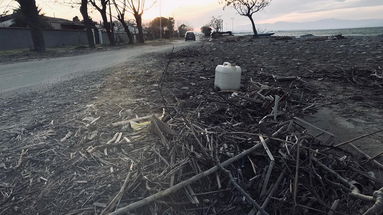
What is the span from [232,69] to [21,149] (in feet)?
12.5

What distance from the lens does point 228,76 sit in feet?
18.0

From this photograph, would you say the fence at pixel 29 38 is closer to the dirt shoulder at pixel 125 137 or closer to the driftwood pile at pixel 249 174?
the dirt shoulder at pixel 125 137

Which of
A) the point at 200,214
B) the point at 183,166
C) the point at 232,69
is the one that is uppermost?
the point at 232,69

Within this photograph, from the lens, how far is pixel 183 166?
2613 mm

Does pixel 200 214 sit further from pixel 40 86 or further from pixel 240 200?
pixel 40 86

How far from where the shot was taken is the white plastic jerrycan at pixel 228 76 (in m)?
5.45

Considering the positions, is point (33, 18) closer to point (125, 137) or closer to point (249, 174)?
point (125, 137)

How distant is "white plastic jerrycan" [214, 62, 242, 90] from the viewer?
545cm

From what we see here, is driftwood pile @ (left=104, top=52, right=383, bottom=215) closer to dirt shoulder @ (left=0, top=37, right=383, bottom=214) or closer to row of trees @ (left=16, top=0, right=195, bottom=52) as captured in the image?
dirt shoulder @ (left=0, top=37, right=383, bottom=214)

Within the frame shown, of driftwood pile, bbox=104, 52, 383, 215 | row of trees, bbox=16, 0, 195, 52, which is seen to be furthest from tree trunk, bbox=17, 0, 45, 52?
driftwood pile, bbox=104, 52, 383, 215

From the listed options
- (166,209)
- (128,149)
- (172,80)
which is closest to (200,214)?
(166,209)

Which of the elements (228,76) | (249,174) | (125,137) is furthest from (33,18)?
(249,174)

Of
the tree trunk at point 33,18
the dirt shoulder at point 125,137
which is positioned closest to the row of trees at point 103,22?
the tree trunk at point 33,18

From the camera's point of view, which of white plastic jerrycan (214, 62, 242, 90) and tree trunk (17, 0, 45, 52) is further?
tree trunk (17, 0, 45, 52)
